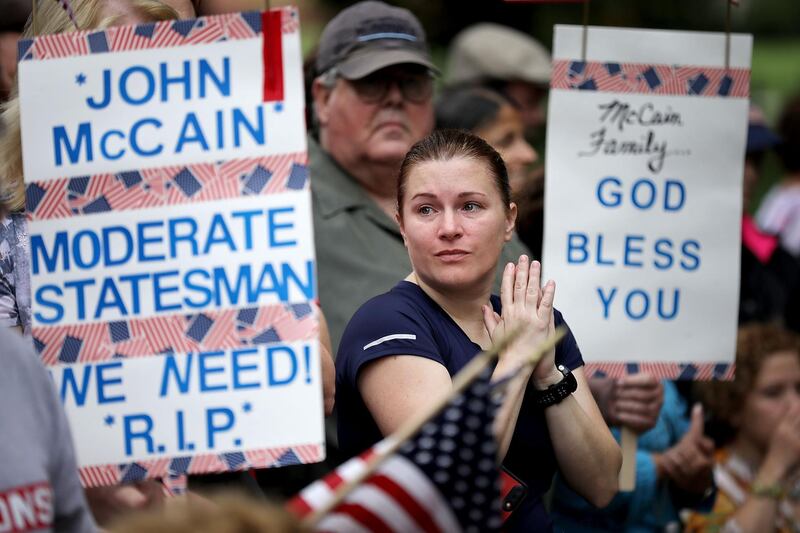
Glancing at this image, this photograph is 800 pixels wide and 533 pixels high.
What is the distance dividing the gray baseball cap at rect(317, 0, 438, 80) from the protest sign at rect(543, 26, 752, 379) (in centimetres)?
69

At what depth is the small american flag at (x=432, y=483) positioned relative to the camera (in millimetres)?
2332

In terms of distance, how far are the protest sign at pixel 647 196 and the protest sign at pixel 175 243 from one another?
1497 millimetres

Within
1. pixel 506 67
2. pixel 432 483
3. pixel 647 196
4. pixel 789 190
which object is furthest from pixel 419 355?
pixel 789 190

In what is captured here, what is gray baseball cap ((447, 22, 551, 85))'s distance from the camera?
7.16 metres

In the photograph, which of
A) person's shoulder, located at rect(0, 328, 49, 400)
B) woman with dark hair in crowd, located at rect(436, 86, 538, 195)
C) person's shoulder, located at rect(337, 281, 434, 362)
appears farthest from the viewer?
woman with dark hair in crowd, located at rect(436, 86, 538, 195)

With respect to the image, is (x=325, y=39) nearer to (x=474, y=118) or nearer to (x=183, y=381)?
(x=474, y=118)

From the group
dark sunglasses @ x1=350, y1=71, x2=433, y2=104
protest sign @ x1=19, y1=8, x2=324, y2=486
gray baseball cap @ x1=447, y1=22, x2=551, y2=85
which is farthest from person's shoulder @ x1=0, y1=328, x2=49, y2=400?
gray baseball cap @ x1=447, y1=22, x2=551, y2=85

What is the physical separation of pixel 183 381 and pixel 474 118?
2.97 metres

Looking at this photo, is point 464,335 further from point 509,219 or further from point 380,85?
point 380,85

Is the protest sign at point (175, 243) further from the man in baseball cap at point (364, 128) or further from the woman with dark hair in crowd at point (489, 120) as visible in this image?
the woman with dark hair in crowd at point (489, 120)

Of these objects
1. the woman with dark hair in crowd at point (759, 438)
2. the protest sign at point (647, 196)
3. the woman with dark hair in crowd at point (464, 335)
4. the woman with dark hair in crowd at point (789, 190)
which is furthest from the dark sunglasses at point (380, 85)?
the woman with dark hair in crowd at point (789, 190)

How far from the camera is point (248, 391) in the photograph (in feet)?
10.8

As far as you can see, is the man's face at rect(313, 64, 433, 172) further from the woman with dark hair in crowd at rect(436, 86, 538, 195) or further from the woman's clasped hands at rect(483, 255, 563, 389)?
the woman's clasped hands at rect(483, 255, 563, 389)

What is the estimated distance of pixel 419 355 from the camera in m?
3.30
